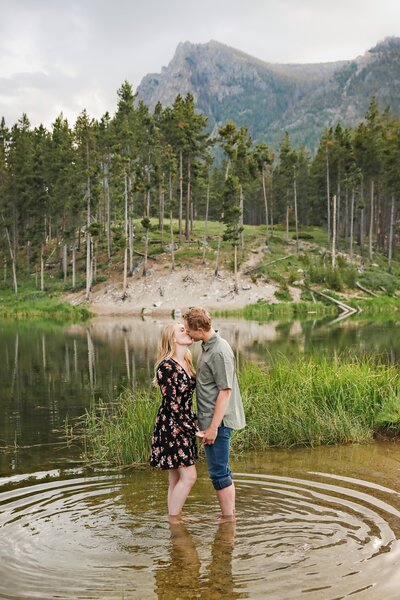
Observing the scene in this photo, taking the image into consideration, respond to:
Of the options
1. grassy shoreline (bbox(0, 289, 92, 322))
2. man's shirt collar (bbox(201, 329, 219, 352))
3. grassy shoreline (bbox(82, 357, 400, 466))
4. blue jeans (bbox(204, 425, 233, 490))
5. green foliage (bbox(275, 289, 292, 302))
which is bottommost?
grassy shoreline (bbox(0, 289, 92, 322))

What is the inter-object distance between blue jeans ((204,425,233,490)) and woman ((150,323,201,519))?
0.76 feet

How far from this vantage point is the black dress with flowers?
629 centimetres

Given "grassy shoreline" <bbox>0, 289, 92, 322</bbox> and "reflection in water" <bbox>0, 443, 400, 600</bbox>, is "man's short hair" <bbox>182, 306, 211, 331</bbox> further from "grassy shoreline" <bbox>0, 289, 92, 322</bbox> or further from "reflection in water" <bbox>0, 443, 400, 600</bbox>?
"grassy shoreline" <bbox>0, 289, 92, 322</bbox>

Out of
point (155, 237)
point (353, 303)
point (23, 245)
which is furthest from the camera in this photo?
point (23, 245)

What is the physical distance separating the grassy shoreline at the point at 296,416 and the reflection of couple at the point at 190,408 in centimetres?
297

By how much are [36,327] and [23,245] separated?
35.5 meters

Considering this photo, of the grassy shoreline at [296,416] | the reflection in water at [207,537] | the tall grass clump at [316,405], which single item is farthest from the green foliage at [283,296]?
the reflection in water at [207,537]

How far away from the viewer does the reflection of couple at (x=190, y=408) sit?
608 centimetres

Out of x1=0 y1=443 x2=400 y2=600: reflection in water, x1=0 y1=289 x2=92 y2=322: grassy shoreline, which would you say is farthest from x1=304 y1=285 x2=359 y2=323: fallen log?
x1=0 y1=443 x2=400 y2=600: reflection in water

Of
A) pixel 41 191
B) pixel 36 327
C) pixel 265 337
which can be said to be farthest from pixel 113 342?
pixel 41 191

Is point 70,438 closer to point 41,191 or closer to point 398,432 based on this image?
point 398,432

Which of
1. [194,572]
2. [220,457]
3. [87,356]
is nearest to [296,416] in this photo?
[220,457]

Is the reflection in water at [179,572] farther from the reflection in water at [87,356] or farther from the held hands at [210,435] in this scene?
the reflection in water at [87,356]

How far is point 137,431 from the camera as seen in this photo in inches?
374
